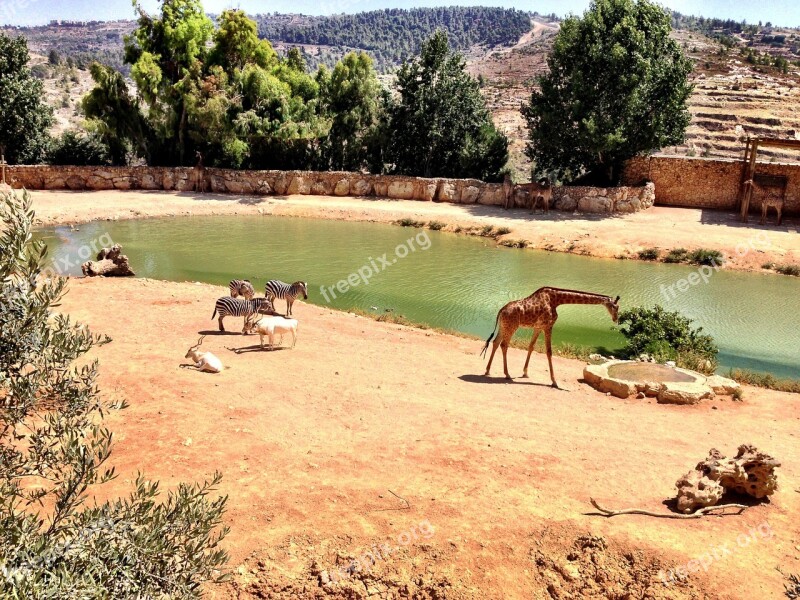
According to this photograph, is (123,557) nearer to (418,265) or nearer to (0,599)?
(0,599)

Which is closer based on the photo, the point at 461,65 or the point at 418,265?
the point at 418,265

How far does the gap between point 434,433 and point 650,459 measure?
3.30 meters

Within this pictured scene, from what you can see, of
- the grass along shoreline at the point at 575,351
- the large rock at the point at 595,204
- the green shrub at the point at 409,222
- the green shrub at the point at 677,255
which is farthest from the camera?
the large rock at the point at 595,204

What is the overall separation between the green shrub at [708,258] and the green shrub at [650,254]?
53.2 inches

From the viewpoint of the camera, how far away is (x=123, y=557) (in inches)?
197

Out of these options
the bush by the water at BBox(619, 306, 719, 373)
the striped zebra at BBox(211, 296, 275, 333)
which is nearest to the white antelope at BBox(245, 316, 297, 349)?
the striped zebra at BBox(211, 296, 275, 333)

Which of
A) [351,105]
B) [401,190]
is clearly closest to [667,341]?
[401,190]

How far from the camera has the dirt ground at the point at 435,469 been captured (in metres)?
7.21

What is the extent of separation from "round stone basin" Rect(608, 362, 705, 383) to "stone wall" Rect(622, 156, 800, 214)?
971 inches

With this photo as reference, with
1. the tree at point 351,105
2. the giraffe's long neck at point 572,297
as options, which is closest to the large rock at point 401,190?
the tree at point 351,105

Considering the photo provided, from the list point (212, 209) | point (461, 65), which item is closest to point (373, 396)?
point (212, 209)

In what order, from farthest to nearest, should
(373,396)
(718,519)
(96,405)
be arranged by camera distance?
1. (373,396)
2. (718,519)
3. (96,405)

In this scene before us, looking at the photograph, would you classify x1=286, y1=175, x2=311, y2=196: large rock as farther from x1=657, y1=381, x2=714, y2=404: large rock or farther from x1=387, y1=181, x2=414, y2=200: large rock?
x1=657, y1=381, x2=714, y2=404: large rock

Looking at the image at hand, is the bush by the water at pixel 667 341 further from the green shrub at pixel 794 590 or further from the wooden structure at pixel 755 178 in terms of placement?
the wooden structure at pixel 755 178
